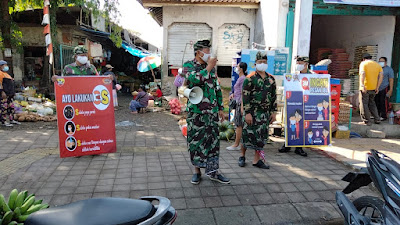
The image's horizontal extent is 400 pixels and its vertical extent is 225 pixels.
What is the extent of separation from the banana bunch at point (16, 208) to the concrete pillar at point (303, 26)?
758 cm

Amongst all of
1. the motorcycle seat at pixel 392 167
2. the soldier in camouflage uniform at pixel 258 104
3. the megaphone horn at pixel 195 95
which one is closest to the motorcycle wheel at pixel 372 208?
the motorcycle seat at pixel 392 167

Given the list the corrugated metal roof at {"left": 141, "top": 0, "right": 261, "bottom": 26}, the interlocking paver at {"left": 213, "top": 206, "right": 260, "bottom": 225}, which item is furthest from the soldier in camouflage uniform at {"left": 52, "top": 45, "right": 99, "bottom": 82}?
the corrugated metal roof at {"left": 141, "top": 0, "right": 261, "bottom": 26}

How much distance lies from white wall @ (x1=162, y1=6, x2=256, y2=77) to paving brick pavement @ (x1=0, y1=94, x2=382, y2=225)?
25.0 feet

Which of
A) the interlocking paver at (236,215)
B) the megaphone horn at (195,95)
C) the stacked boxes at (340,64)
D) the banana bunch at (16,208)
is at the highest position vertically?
the stacked boxes at (340,64)

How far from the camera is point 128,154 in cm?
518

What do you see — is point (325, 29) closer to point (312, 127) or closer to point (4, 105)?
point (312, 127)

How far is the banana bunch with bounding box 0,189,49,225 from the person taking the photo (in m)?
1.53

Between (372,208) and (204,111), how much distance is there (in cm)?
204

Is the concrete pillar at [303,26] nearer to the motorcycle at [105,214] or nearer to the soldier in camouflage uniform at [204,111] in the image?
the soldier in camouflage uniform at [204,111]

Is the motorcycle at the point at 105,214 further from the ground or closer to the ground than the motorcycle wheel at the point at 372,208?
further from the ground

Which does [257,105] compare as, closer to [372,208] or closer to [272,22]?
[372,208]

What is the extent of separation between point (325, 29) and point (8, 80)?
41.6ft

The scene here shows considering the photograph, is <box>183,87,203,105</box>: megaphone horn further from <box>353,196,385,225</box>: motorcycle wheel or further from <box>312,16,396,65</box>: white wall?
<box>312,16,396,65</box>: white wall

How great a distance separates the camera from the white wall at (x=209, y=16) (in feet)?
39.1
